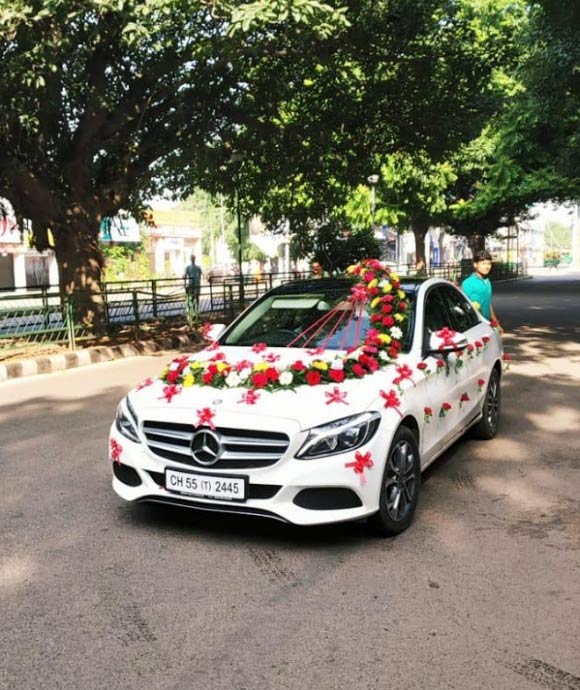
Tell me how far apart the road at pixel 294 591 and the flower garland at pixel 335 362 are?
0.89 metres

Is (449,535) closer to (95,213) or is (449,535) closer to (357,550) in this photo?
(357,550)

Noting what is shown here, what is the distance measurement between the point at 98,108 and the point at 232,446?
11.4 m

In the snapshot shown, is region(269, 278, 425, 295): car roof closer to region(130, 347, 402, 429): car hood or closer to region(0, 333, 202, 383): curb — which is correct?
region(130, 347, 402, 429): car hood

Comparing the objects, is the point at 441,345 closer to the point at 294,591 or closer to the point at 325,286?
the point at 325,286

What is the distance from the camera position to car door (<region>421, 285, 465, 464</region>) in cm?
478

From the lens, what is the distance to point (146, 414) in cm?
425

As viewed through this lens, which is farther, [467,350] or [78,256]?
[78,256]

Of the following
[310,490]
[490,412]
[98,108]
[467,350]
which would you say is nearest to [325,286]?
[467,350]

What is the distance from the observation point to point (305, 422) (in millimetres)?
3902

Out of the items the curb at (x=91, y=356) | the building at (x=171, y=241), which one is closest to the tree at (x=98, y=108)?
the curb at (x=91, y=356)

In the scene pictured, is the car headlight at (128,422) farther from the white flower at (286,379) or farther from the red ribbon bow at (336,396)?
the red ribbon bow at (336,396)

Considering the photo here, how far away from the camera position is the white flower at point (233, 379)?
4328 mm

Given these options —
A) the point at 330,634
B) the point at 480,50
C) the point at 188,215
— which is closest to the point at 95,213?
the point at 480,50

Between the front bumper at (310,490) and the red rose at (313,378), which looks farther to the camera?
the red rose at (313,378)
